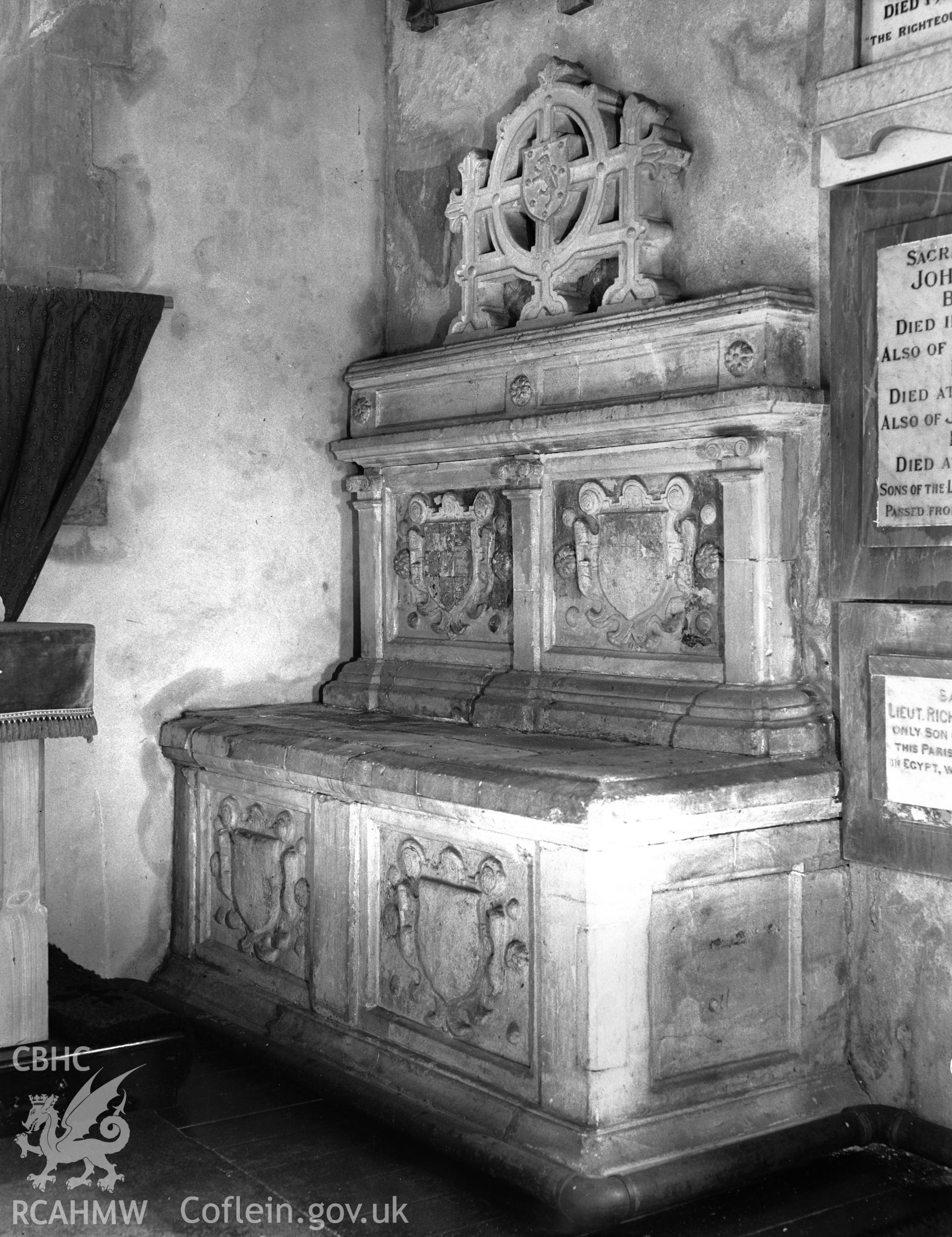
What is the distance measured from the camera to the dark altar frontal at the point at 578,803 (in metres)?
3.63

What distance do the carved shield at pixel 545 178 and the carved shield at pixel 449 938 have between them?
2.19 meters

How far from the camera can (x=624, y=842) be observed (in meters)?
3.57

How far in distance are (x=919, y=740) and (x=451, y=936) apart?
135cm

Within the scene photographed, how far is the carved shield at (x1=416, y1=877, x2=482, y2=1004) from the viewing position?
398 cm

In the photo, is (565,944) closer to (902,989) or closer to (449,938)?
(449,938)

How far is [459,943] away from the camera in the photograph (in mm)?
4027

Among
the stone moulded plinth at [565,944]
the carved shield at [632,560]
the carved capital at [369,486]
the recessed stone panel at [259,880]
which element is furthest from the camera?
the carved capital at [369,486]

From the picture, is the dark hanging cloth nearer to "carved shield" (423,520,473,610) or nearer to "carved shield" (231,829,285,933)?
"carved shield" (231,829,285,933)

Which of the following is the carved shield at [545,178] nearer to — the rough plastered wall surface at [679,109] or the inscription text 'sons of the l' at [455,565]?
the rough plastered wall surface at [679,109]

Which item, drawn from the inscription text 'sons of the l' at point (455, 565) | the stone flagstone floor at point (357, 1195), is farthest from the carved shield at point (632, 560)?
the stone flagstone floor at point (357, 1195)

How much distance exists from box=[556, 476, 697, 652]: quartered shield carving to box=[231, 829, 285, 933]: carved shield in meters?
1.28

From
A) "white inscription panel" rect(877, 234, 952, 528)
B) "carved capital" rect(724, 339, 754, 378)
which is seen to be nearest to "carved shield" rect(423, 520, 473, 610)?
"carved capital" rect(724, 339, 754, 378)

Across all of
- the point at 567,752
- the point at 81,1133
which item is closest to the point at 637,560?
the point at 567,752

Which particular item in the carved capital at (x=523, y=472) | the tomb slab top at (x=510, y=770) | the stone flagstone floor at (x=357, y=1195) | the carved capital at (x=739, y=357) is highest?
the carved capital at (x=739, y=357)
